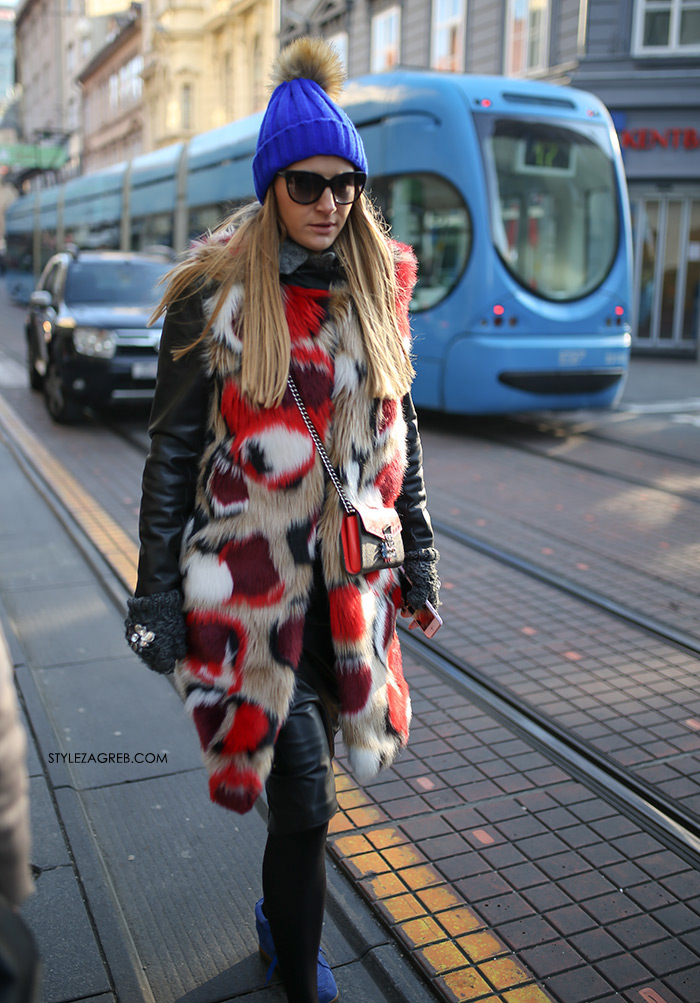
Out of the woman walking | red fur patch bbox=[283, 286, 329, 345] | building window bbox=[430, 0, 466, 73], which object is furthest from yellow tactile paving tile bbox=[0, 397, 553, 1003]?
building window bbox=[430, 0, 466, 73]

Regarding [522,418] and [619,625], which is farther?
[522,418]

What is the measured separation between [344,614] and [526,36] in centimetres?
2043

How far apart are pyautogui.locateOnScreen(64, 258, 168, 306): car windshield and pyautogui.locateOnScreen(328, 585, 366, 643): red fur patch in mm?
9117

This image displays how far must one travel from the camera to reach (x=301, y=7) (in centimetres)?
3022

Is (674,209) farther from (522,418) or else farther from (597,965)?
(597,965)

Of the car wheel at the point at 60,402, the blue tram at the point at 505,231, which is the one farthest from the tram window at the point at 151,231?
the blue tram at the point at 505,231

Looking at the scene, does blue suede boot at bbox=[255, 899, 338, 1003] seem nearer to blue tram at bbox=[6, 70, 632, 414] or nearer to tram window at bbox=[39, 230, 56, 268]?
blue tram at bbox=[6, 70, 632, 414]

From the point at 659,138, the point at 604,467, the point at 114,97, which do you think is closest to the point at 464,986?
the point at 604,467

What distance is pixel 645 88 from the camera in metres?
18.2

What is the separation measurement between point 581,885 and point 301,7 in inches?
1245

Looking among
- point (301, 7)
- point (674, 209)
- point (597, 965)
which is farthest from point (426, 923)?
point (301, 7)

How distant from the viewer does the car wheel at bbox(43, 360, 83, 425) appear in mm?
10305

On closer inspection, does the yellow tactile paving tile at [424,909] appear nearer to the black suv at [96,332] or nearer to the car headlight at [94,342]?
the black suv at [96,332]

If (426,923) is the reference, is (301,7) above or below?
above
